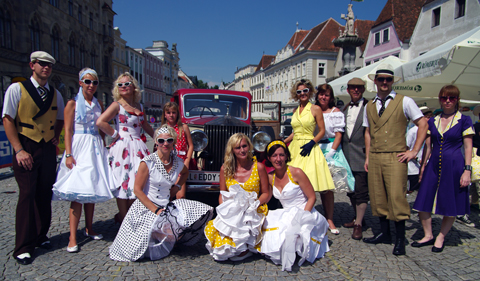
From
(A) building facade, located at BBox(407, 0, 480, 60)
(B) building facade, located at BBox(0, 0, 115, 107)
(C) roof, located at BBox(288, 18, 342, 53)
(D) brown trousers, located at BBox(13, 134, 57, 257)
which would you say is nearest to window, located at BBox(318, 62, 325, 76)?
(C) roof, located at BBox(288, 18, 342, 53)

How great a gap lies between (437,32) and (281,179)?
2358 cm

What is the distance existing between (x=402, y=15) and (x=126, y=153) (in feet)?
95.6

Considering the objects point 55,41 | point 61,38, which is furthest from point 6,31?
point 61,38

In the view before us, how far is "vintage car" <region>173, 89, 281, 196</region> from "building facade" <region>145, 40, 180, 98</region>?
2801 inches

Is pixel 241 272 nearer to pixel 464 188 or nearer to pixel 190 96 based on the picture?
pixel 464 188

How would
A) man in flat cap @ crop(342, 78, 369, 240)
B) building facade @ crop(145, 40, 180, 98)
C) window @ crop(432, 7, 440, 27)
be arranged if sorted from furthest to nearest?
building facade @ crop(145, 40, 180, 98) → window @ crop(432, 7, 440, 27) → man in flat cap @ crop(342, 78, 369, 240)

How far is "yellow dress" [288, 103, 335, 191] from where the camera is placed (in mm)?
3910

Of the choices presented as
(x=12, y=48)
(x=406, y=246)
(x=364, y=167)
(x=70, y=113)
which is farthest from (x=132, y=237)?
(x=12, y=48)

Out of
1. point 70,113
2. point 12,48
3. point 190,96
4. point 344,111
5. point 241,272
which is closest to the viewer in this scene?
point 241,272

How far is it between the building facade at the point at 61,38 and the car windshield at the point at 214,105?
396 inches

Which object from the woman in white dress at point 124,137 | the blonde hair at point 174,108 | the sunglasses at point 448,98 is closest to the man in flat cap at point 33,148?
the woman in white dress at point 124,137

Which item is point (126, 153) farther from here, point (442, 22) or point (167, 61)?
point (167, 61)

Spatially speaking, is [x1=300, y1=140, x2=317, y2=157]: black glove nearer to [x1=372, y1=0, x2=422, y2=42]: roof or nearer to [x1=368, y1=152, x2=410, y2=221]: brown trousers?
[x1=368, y1=152, x2=410, y2=221]: brown trousers

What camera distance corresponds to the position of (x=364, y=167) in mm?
4047
